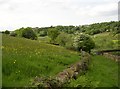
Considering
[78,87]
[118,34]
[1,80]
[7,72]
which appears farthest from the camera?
[118,34]

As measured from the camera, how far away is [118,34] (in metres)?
162

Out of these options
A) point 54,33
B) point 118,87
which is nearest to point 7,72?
point 118,87

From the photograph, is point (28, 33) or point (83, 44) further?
point (28, 33)

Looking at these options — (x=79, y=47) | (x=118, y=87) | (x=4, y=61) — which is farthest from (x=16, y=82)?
(x=79, y=47)

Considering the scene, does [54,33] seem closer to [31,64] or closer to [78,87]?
[31,64]

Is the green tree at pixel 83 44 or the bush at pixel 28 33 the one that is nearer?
the green tree at pixel 83 44

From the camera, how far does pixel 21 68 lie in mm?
23219

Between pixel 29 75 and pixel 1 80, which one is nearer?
pixel 1 80

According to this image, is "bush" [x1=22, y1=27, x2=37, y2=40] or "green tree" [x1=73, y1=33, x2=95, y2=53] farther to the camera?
"bush" [x1=22, y1=27, x2=37, y2=40]

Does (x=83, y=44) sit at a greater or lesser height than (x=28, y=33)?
lesser

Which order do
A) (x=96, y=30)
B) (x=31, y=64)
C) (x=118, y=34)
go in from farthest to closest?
(x=96, y=30)
(x=118, y=34)
(x=31, y=64)

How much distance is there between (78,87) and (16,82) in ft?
16.2

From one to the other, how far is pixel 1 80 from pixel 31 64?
6.20 m

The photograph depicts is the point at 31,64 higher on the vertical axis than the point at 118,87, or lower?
higher
